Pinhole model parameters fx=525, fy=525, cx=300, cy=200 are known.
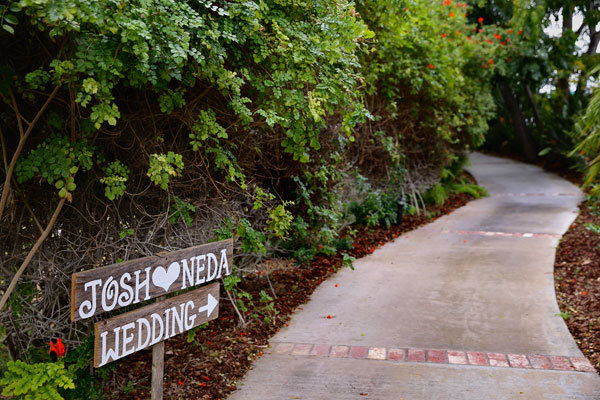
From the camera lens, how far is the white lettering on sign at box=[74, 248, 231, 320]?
3.08 m

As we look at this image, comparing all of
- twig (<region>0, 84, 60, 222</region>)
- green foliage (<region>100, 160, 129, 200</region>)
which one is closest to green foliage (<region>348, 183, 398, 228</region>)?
green foliage (<region>100, 160, 129, 200</region>)

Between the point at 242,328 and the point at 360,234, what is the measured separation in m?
4.82

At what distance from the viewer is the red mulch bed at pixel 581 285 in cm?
523

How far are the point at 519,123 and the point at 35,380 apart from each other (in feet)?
69.9

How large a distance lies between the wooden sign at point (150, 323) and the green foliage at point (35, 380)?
1.32ft

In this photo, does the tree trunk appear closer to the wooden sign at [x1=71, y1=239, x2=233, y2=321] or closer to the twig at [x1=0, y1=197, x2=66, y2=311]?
the wooden sign at [x1=71, y1=239, x2=233, y2=321]

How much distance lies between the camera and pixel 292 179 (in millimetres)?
6402

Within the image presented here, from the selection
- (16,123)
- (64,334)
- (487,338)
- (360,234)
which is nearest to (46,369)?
(64,334)

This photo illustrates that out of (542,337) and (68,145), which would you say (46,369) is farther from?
(542,337)

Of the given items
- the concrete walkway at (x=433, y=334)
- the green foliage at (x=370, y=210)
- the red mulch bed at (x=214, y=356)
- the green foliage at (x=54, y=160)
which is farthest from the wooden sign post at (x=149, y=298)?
the green foliage at (x=370, y=210)

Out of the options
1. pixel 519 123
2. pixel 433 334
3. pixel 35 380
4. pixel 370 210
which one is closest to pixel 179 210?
pixel 35 380

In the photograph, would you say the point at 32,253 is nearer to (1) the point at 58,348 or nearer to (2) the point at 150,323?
(1) the point at 58,348

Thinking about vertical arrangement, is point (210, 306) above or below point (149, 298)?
below

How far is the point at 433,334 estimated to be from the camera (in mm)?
5328
